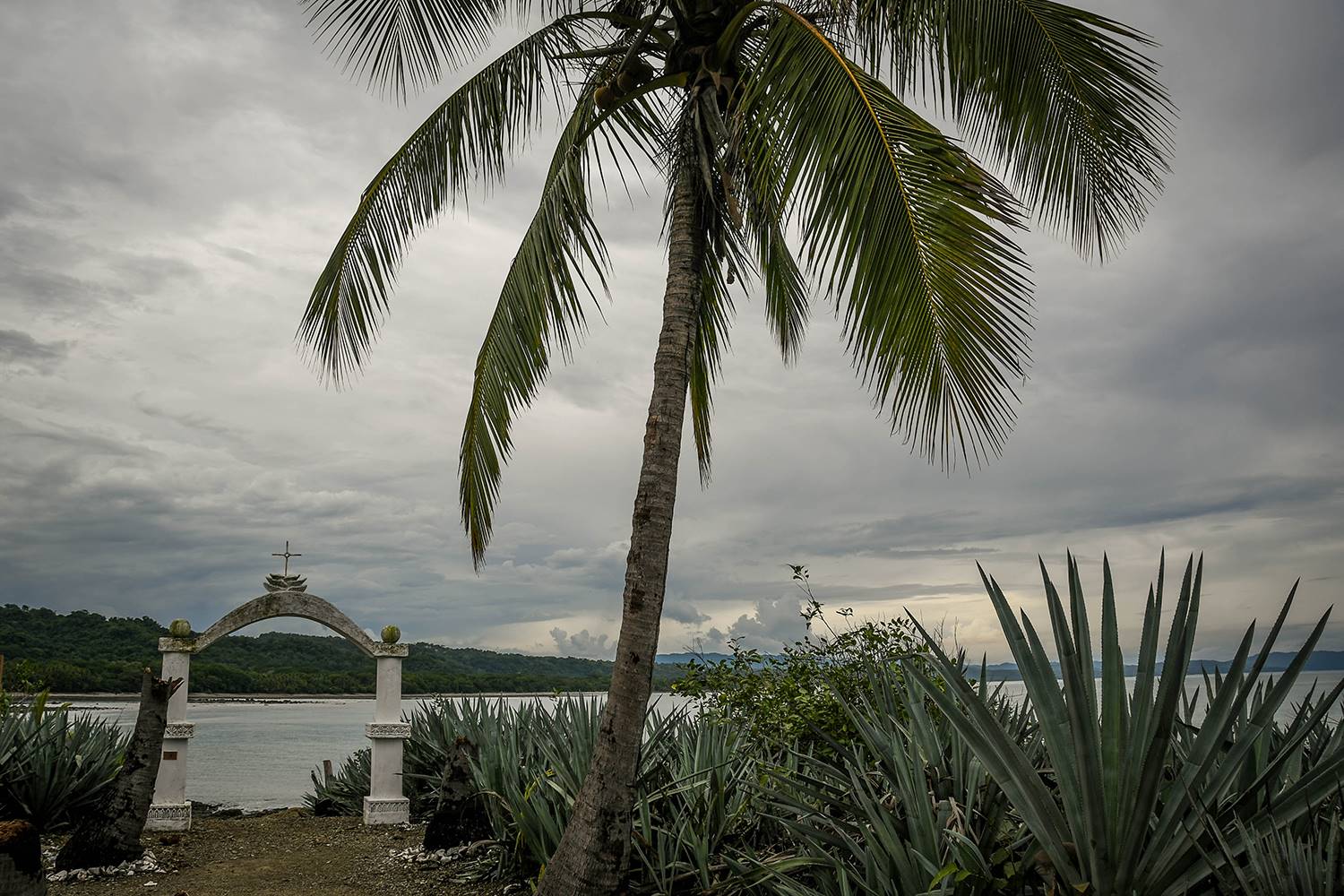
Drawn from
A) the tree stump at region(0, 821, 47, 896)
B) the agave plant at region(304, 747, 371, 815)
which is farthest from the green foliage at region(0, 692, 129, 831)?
the tree stump at region(0, 821, 47, 896)

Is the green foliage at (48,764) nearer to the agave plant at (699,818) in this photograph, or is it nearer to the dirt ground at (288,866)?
the dirt ground at (288,866)

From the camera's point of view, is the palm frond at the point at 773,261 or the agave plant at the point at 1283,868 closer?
the agave plant at the point at 1283,868

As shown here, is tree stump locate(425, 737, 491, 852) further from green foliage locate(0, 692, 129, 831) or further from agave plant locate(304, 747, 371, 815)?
green foliage locate(0, 692, 129, 831)

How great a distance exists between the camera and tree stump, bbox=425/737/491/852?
Answer: 26.1ft

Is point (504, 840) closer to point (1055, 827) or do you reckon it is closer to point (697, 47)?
point (1055, 827)

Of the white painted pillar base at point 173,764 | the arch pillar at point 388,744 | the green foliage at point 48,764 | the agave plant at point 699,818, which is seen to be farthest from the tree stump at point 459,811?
the green foliage at point 48,764

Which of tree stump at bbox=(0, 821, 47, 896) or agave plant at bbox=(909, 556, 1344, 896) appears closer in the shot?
agave plant at bbox=(909, 556, 1344, 896)

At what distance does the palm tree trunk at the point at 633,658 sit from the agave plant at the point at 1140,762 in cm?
234

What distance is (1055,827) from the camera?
3131mm

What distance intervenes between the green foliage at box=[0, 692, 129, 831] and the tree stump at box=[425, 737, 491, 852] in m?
3.56

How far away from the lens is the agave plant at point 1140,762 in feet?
9.68

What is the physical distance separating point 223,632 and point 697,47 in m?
7.54

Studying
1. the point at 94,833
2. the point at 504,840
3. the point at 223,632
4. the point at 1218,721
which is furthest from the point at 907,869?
the point at 223,632

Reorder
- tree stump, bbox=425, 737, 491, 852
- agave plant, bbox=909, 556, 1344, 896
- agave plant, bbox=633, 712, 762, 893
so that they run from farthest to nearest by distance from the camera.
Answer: tree stump, bbox=425, 737, 491, 852
agave plant, bbox=633, 712, 762, 893
agave plant, bbox=909, 556, 1344, 896
